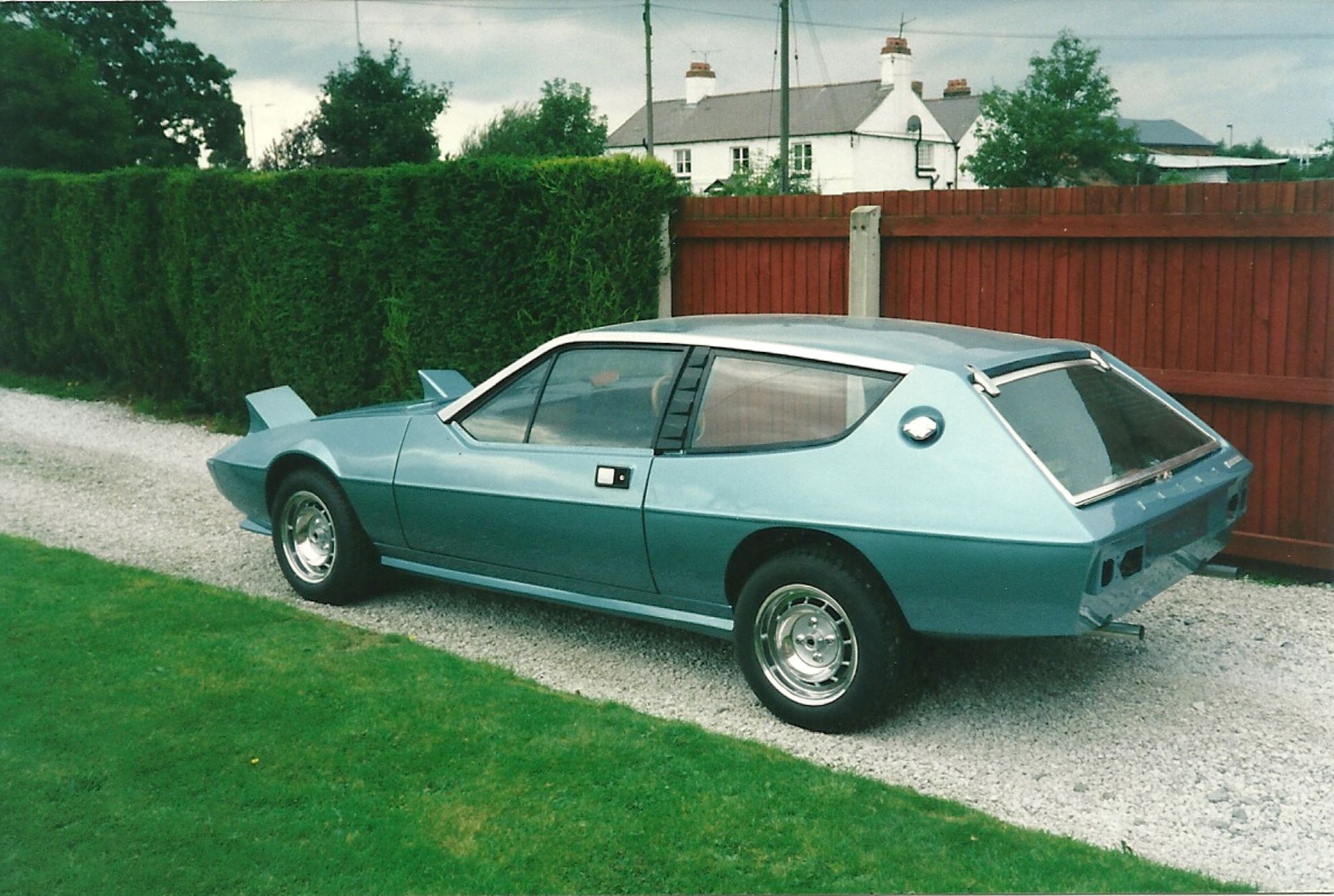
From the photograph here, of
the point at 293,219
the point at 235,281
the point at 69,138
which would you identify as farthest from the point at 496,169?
the point at 69,138

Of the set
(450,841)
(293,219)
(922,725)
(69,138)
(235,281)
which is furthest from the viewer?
(69,138)

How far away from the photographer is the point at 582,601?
18.2 feet

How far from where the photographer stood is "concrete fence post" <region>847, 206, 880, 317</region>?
8.34m

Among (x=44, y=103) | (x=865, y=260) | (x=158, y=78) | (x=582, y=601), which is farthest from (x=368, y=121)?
(x=582, y=601)

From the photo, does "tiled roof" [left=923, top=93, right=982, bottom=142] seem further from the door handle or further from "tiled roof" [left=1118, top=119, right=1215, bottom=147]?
the door handle

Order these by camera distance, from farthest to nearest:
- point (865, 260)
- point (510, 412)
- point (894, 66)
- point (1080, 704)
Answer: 1. point (894, 66)
2. point (865, 260)
3. point (510, 412)
4. point (1080, 704)

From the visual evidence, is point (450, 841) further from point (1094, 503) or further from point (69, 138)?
point (69, 138)

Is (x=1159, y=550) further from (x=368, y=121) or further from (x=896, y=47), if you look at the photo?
(x=896, y=47)

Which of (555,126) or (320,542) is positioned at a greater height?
(555,126)

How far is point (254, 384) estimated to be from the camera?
501 inches

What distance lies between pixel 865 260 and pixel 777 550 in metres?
3.92

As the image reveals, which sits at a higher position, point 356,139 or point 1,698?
point 356,139

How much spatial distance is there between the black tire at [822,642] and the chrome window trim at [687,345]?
74cm

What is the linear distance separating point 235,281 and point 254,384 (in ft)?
3.55
